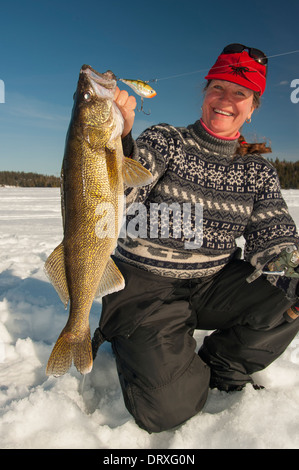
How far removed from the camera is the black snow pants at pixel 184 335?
78.5 inches

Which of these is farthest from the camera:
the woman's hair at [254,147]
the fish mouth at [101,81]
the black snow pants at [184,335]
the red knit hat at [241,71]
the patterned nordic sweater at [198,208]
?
the woman's hair at [254,147]

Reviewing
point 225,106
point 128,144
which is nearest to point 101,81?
point 128,144

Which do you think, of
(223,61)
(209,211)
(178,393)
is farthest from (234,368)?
(223,61)

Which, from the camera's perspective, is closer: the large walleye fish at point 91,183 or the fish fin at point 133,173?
the large walleye fish at point 91,183

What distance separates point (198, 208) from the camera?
2.35 m

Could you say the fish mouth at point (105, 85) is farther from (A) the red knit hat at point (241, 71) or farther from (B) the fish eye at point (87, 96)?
(A) the red knit hat at point (241, 71)

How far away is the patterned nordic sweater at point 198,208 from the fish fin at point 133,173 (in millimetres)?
403

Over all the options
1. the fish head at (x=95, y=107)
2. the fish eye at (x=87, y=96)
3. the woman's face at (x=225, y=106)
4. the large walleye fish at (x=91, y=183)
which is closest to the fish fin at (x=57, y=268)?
the large walleye fish at (x=91, y=183)

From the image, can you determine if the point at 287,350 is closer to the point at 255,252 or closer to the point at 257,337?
the point at 257,337

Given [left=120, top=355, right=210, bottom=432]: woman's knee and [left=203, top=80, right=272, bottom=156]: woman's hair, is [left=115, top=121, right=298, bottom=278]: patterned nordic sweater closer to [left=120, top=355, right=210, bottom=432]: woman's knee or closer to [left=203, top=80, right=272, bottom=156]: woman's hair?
[left=203, top=80, right=272, bottom=156]: woman's hair

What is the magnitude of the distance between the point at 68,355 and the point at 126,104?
141cm

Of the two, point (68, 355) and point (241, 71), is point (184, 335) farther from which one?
point (241, 71)

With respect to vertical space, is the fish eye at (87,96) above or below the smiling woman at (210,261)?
above

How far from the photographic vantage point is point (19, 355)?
244 cm
